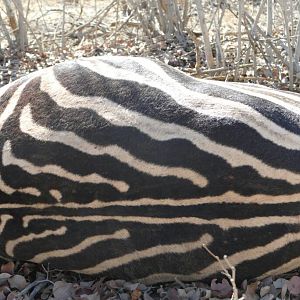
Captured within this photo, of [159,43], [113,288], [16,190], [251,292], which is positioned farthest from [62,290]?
[159,43]

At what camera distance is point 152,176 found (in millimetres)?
2104

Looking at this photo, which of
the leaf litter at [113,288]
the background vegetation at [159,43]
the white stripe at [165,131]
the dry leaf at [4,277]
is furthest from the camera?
the background vegetation at [159,43]

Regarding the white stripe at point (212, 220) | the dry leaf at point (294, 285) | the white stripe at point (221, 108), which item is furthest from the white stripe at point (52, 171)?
the dry leaf at point (294, 285)

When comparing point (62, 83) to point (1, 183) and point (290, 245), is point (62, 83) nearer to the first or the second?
point (1, 183)

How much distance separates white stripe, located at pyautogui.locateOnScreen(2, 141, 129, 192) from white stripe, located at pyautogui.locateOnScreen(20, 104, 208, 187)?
78 millimetres

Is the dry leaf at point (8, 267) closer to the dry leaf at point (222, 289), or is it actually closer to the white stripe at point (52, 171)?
the white stripe at point (52, 171)

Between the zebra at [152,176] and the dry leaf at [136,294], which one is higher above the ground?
the zebra at [152,176]

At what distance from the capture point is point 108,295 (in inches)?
90.0

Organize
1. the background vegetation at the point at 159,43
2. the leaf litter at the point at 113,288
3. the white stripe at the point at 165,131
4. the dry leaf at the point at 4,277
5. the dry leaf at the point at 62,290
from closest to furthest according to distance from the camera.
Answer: the white stripe at the point at 165,131 → the leaf litter at the point at 113,288 → the dry leaf at the point at 62,290 → the dry leaf at the point at 4,277 → the background vegetation at the point at 159,43

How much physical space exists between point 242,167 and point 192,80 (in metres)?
0.45

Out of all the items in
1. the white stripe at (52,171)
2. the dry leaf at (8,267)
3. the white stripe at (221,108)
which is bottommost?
the dry leaf at (8,267)

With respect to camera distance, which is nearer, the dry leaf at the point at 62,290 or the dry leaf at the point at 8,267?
the dry leaf at the point at 62,290

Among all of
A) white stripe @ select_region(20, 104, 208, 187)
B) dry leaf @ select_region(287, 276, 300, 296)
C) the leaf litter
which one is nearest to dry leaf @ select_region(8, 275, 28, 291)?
the leaf litter

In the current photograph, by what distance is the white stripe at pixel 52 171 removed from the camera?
2137mm
